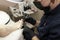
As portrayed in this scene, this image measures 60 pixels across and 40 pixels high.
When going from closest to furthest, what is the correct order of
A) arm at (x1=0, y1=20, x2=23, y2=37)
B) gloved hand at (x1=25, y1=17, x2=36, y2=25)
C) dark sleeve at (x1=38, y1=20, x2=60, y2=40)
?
dark sleeve at (x1=38, y1=20, x2=60, y2=40) < arm at (x1=0, y1=20, x2=23, y2=37) < gloved hand at (x1=25, y1=17, x2=36, y2=25)

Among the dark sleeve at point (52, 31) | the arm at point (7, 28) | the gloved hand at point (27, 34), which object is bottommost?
the gloved hand at point (27, 34)

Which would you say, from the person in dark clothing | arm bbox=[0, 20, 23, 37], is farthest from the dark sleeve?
arm bbox=[0, 20, 23, 37]

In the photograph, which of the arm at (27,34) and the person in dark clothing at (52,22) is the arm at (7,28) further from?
the person in dark clothing at (52,22)

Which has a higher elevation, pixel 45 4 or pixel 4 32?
pixel 45 4

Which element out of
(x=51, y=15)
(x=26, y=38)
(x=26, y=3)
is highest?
(x=51, y=15)

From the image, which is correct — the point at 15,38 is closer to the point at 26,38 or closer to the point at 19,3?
the point at 26,38

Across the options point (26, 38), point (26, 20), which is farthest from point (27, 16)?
point (26, 38)

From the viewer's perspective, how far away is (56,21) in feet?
3.77

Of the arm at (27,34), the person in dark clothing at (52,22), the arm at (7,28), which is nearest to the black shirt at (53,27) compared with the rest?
the person in dark clothing at (52,22)

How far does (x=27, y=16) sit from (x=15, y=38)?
0.42m

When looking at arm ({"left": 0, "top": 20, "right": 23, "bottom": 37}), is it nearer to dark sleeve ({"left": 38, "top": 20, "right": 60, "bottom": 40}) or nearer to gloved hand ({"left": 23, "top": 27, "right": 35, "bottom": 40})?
gloved hand ({"left": 23, "top": 27, "right": 35, "bottom": 40})

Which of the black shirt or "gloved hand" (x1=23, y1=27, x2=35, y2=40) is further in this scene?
"gloved hand" (x1=23, y1=27, x2=35, y2=40)

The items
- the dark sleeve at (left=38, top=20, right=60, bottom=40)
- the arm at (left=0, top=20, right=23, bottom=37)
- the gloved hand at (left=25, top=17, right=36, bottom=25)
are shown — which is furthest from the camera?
the gloved hand at (left=25, top=17, right=36, bottom=25)

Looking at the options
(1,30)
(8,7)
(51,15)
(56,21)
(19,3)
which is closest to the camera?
(56,21)
